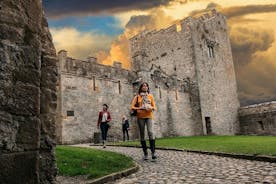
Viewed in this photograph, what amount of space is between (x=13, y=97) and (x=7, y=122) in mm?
257

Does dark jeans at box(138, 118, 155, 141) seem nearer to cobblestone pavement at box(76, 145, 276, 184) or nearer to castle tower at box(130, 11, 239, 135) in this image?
cobblestone pavement at box(76, 145, 276, 184)

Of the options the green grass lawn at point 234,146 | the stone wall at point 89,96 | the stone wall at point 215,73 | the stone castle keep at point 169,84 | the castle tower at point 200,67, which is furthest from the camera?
the stone wall at point 215,73

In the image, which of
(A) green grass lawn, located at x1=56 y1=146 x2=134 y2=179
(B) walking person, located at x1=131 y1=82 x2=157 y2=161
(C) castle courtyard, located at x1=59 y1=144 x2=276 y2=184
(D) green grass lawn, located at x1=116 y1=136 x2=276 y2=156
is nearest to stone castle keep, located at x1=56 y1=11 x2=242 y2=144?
(D) green grass lawn, located at x1=116 y1=136 x2=276 y2=156

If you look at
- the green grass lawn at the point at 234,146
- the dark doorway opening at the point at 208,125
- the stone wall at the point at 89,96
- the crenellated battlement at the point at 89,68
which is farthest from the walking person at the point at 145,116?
the dark doorway opening at the point at 208,125

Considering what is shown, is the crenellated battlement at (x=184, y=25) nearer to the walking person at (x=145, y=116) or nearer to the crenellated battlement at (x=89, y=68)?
the crenellated battlement at (x=89, y=68)

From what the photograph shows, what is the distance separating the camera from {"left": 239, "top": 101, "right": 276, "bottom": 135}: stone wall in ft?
101

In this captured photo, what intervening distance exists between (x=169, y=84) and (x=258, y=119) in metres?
12.3

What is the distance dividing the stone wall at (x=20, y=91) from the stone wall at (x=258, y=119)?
31.2 metres

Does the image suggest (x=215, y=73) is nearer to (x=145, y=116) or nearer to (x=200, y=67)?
(x=200, y=67)

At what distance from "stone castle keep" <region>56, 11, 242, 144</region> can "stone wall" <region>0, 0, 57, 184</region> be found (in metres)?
14.8

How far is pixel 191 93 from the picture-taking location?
96.7ft

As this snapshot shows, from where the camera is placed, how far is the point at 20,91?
296 cm

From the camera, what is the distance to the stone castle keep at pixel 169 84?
61.7 feet

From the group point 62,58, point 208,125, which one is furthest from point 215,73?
point 62,58
